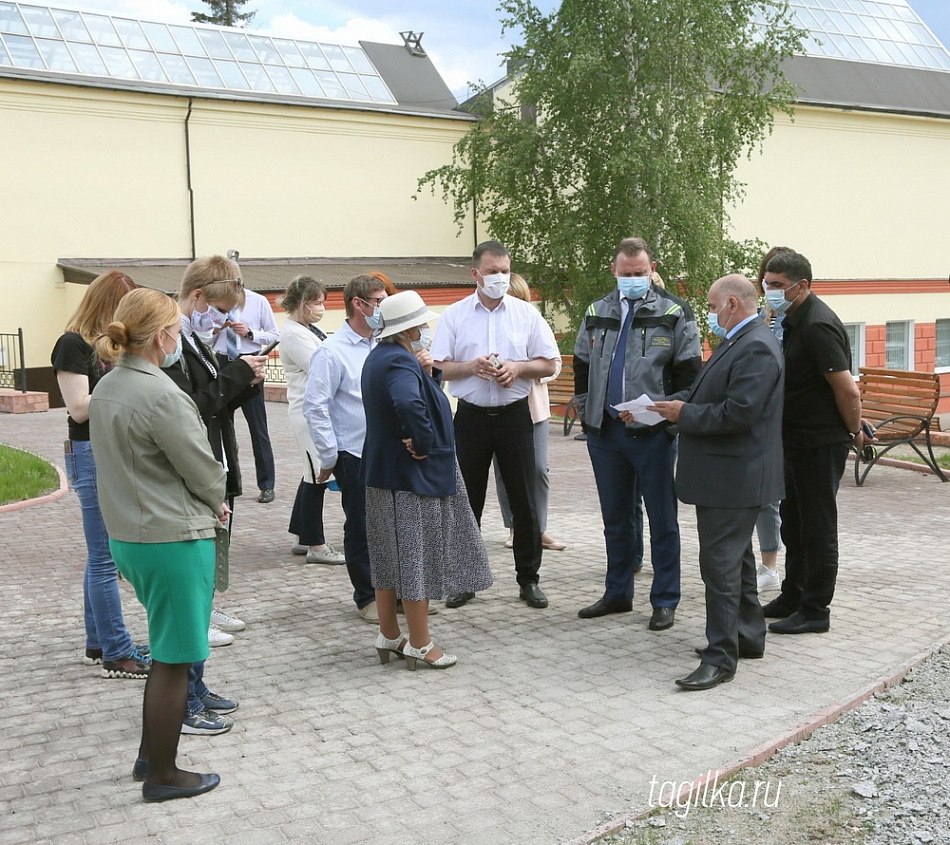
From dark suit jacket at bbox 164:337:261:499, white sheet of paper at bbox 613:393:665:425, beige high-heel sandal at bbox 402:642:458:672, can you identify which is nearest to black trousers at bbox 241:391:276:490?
dark suit jacket at bbox 164:337:261:499

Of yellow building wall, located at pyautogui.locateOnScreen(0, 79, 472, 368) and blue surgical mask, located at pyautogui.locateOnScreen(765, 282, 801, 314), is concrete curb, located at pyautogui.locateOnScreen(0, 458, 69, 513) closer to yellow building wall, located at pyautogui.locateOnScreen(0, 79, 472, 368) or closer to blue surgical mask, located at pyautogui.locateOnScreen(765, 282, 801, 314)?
blue surgical mask, located at pyautogui.locateOnScreen(765, 282, 801, 314)

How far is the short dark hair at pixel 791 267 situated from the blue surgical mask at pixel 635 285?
692 millimetres

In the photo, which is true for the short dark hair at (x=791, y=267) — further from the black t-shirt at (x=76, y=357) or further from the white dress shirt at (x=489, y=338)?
the black t-shirt at (x=76, y=357)

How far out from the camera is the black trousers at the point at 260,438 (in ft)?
31.6

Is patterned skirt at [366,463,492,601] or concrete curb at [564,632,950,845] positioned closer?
concrete curb at [564,632,950,845]

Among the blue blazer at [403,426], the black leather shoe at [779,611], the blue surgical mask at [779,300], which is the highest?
the blue surgical mask at [779,300]

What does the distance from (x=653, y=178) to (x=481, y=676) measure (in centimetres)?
1917

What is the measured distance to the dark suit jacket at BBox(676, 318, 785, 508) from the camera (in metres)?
5.11

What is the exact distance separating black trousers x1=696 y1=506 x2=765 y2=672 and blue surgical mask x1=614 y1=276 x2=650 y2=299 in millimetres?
1493

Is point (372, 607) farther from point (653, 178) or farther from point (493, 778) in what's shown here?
point (653, 178)

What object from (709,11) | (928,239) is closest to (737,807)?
(709,11)

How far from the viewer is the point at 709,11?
2283 cm

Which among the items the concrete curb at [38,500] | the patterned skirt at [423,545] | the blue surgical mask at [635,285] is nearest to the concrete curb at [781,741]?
the patterned skirt at [423,545]

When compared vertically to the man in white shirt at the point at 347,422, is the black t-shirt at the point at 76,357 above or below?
above
